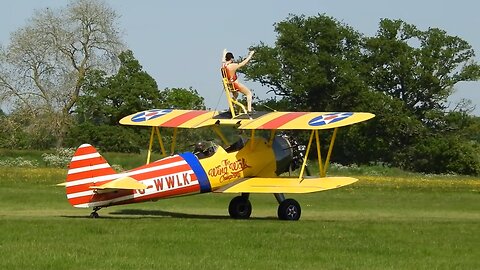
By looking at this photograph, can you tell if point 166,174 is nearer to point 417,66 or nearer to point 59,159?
point 59,159

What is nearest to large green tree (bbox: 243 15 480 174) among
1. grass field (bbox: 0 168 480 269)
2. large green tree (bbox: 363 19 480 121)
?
large green tree (bbox: 363 19 480 121)

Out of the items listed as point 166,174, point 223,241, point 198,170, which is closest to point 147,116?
point 198,170

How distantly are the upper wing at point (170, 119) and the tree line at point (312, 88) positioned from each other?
3684cm

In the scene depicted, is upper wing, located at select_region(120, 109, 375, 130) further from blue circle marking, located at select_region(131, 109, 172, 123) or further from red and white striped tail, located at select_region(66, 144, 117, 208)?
red and white striped tail, located at select_region(66, 144, 117, 208)

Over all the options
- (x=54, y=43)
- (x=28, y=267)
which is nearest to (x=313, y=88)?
(x=54, y=43)

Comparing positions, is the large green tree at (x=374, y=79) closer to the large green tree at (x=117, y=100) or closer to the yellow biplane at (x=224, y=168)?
the large green tree at (x=117, y=100)

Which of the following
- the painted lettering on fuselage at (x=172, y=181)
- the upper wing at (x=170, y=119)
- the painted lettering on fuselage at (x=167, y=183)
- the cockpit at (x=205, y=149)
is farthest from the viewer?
the upper wing at (x=170, y=119)

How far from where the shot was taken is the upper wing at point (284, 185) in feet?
71.7

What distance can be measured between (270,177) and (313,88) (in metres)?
44.3

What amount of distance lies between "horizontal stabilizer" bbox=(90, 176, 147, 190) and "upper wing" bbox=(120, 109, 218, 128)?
3.67 meters

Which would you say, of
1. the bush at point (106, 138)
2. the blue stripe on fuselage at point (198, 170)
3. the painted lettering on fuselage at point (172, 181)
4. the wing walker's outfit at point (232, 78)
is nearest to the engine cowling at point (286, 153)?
the wing walker's outfit at point (232, 78)

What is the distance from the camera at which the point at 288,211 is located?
22656 mm

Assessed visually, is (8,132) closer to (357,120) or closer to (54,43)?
(54,43)

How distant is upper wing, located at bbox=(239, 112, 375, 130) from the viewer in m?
21.4
